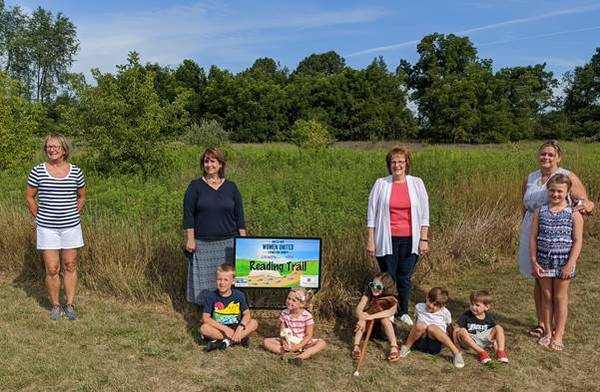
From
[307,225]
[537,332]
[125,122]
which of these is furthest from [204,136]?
[537,332]

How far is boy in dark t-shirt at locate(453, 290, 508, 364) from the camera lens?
13.9 ft

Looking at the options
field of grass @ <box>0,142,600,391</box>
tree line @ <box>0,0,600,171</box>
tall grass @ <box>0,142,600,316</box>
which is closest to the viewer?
field of grass @ <box>0,142,600,391</box>

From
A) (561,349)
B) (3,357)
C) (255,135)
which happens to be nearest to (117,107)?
(3,357)

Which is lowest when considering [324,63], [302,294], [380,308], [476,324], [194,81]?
[476,324]

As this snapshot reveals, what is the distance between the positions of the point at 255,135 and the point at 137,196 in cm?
4098

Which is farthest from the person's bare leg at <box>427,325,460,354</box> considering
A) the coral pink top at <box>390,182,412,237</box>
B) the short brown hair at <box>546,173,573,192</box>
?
the short brown hair at <box>546,173,573,192</box>

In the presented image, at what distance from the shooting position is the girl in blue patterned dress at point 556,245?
4.23m

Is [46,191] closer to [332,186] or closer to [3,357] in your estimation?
[3,357]

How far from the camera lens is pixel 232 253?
4.90 m

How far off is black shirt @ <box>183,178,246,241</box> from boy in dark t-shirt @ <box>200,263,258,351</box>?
13.9 inches

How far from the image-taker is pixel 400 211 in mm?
4648

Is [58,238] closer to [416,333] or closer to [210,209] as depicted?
[210,209]

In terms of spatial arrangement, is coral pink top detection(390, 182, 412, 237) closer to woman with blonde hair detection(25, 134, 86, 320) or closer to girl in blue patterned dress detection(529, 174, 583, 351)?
girl in blue patterned dress detection(529, 174, 583, 351)

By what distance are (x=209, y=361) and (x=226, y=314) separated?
1.49 feet
